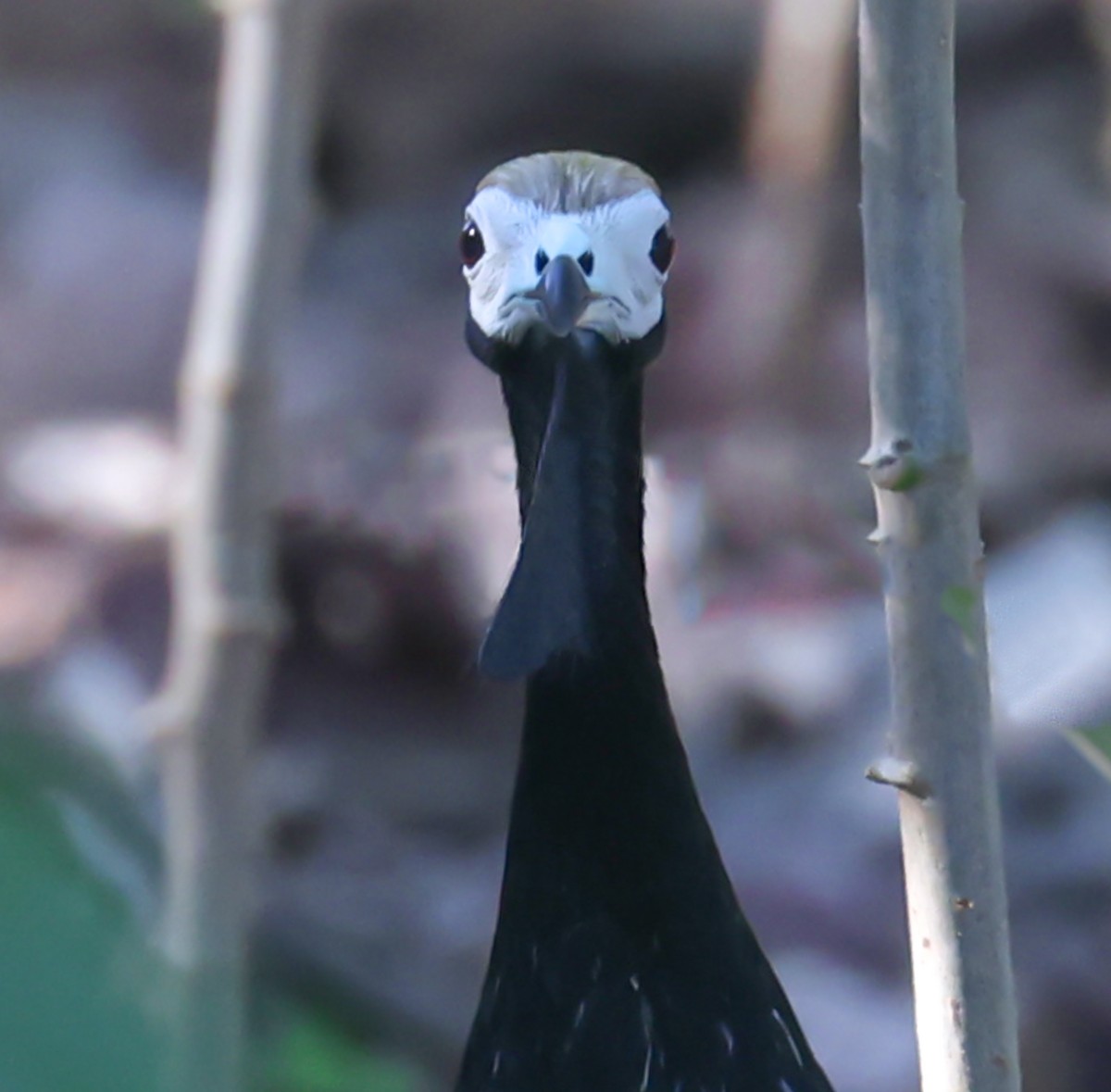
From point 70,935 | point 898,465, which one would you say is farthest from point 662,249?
point 70,935

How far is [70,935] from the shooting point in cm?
144

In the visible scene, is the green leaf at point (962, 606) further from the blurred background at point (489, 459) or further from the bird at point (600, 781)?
the blurred background at point (489, 459)

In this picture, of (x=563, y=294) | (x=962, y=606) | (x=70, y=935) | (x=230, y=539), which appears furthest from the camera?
(x=230, y=539)

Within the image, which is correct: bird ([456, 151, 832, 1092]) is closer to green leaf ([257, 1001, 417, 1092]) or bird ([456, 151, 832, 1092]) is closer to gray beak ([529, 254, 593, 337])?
gray beak ([529, 254, 593, 337])

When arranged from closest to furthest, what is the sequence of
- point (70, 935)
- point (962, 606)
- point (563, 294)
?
point (962, 606), point (563, 294), point (70, 935)

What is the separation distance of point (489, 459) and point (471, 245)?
5.96 ft

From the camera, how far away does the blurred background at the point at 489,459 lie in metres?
2.62

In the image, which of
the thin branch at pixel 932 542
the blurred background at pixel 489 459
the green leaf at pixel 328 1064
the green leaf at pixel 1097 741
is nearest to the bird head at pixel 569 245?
the thin branch at pixel 932 542

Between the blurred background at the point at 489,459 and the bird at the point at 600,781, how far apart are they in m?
0.91

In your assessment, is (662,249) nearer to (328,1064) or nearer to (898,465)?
(898,465)

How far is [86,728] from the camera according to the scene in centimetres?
261

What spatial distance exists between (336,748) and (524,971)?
1890 mm

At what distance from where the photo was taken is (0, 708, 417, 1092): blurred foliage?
4.53 ft

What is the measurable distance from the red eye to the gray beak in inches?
3.6
